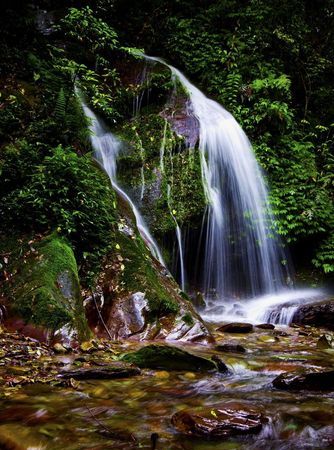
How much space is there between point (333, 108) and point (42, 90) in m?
9.54

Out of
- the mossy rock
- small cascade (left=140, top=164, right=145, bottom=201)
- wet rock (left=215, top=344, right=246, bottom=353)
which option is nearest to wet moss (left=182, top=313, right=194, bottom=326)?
wet rock (left=215, top=344, right=246, bottom=353)

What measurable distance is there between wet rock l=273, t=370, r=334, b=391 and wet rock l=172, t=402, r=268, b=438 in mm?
737

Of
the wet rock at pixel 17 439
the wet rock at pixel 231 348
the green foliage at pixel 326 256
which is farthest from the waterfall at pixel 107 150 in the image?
the wet rock at pixel 17 439

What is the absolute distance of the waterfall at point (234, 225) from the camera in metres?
8.50

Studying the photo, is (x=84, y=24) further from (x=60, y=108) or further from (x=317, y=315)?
(x=317, y=315)

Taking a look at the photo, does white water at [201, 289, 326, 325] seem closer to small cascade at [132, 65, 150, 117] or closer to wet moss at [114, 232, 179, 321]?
wet moss at [114, 232, 179, 321]

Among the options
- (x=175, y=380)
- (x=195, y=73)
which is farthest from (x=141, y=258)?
(x=195, y=73)

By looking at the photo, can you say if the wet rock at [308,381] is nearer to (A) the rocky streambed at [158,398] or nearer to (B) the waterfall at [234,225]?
(A) the rocky streambed at [158,398]

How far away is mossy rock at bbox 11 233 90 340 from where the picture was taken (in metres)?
3.81

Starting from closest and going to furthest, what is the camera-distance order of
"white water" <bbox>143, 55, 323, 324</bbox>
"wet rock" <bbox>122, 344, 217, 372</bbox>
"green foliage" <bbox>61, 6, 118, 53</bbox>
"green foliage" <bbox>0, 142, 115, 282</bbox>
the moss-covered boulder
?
"wet rock" <bbox>122, 344, 217, 372</bbox>, the moss-covered boulder, "green foliage" <bbox>0, 142, 115, 282</bbox>, "green foliage" <bbox>61, 6, 118, 53</bbox>, "white water" <bbox>143, 55, 323, 324</bbox>

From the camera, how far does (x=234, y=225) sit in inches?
346

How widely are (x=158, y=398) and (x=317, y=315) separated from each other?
4.83 m

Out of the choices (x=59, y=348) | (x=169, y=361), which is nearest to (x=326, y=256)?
(x=169, y=361)

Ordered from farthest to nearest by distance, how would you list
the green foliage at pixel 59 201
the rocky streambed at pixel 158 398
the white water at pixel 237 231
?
the white water at pixel 237 231 → the green foliage at pixel 59 201 → the rocky streambed at pixel 158 398
